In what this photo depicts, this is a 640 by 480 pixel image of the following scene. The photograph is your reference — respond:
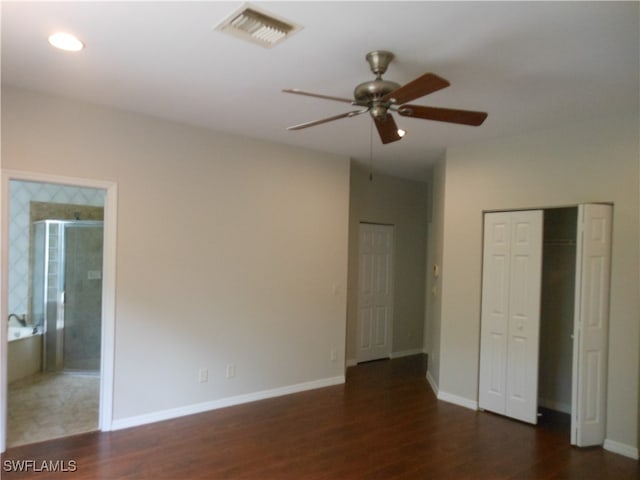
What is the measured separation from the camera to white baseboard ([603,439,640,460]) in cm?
324

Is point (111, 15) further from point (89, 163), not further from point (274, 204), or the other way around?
point (274, 204)

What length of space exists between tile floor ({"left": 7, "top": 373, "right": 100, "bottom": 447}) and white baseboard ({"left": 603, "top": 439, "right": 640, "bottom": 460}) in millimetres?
4343

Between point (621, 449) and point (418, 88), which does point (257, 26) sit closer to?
point (418, 88)

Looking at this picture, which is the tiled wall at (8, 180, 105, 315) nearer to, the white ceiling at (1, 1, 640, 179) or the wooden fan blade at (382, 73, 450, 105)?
the white ceiling at (1, 1, 640, 179)

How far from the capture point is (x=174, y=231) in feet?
12.6

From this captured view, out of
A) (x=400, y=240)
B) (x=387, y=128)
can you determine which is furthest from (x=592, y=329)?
(x=400, y=240)

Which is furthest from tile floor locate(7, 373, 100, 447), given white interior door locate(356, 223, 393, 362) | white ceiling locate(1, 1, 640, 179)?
white interior door locate(356, 223, 393, 362)

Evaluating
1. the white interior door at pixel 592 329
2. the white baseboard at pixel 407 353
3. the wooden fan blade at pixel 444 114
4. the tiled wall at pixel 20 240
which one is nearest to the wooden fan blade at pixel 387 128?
the wooden fan blade at pixel 444 114

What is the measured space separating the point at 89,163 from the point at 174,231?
90cm

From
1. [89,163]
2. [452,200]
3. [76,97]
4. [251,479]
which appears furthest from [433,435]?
[76,97]

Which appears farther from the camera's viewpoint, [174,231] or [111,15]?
[174,231]

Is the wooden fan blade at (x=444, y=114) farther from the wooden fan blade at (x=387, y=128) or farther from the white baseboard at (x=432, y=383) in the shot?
the white baseboard at (x=432, y=383)
